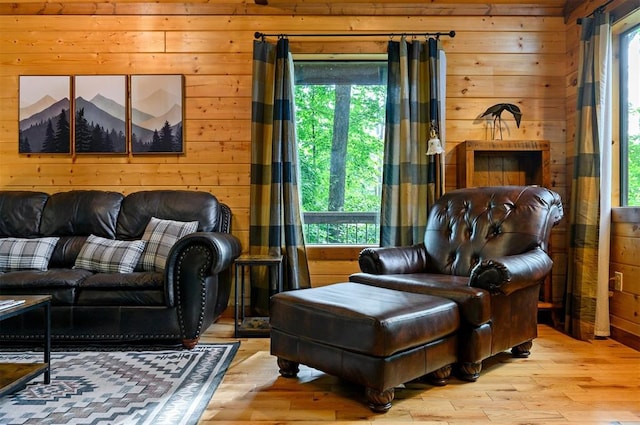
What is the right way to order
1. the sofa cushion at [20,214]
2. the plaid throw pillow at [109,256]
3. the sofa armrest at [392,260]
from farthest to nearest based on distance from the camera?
the sofa cushion at [20,214] → the plaid throw pillow at [109,256] → the sofa armrest at [392,260]

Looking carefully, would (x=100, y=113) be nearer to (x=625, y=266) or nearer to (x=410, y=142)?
(x=410, y=142)

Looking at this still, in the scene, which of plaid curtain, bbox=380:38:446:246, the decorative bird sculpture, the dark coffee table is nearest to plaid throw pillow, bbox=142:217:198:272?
the dark coffee table

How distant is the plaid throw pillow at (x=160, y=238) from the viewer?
283 centimetres

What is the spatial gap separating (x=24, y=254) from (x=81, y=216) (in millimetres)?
449

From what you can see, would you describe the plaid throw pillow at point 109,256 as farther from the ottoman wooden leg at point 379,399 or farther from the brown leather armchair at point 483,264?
the ottoman wooden leg at point 379,399

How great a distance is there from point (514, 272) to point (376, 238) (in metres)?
1.52

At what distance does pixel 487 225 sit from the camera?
2637mm

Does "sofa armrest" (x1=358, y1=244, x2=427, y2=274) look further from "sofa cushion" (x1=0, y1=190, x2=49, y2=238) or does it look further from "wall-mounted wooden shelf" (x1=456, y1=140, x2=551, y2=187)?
"sofa cushion" (x1=0, y1=190, x2=49, y2=238)

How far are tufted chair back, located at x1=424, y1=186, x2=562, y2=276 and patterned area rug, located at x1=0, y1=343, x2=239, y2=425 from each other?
5.03 feet

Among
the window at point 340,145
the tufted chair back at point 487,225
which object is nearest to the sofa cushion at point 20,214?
the window at point 340,145

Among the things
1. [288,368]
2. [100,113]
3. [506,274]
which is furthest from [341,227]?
[100,113]

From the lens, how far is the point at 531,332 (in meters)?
2.45

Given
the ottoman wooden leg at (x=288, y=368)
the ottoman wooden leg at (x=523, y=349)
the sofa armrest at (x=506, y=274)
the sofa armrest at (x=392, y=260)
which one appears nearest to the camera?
the sofa armrest at (x=506, y=274)

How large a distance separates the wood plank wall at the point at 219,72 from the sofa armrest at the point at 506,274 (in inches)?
54.5
